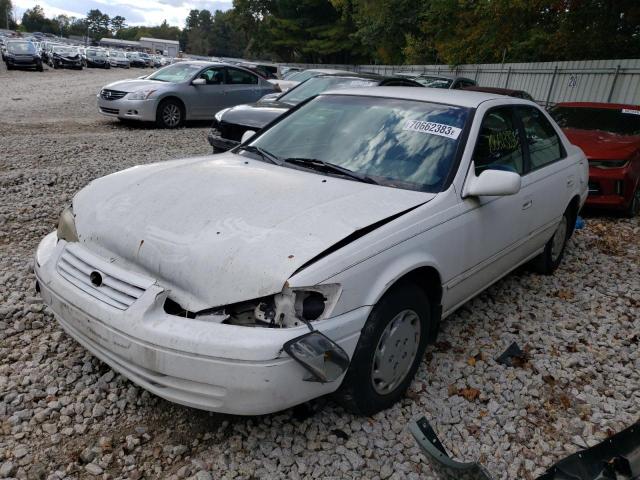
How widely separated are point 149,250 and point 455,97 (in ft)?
7.88

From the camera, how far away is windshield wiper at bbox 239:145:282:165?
11.5ft

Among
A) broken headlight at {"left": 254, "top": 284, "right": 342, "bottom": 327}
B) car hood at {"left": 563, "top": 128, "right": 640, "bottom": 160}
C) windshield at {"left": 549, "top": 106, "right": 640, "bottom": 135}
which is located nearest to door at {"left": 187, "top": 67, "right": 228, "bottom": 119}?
windshield at {"left": 549, "top": 106, "right": 640, "bottom": 135}

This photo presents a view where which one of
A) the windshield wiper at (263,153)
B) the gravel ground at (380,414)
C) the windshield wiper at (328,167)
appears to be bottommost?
the gravel ground at (380,414)

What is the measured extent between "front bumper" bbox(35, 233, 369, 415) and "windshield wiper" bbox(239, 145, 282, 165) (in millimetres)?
1414

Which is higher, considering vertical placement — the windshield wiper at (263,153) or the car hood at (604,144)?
the windshield wiper at (263,153)

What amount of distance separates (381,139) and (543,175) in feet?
5.06

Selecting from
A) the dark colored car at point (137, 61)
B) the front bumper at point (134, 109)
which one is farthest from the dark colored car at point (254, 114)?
the dark colored car at point (137, 61)

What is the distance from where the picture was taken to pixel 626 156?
666 centimetres

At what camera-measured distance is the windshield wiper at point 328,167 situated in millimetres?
3121

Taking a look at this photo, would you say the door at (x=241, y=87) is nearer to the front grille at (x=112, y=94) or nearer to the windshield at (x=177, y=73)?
the windshield at (x=177, y=73)

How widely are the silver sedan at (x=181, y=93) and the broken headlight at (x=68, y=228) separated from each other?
8.80 m

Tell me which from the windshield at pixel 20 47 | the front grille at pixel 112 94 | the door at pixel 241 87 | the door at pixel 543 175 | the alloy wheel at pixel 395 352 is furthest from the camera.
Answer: the windshield at pixel 20 47

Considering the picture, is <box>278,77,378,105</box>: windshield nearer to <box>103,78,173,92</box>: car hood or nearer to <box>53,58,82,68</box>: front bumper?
<box>103,78,173,92</box>: car hood

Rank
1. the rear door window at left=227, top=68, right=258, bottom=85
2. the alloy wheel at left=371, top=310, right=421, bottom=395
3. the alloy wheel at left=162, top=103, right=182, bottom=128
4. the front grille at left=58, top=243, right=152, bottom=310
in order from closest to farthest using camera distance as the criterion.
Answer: the front grille at left=58, top=243, right=152, bottom=310, the alloy wheel at left=371, top=310, right=421, bottom=395, the alloy wheel at left=162, top=103, right=182, bottom=128, the rear door window at left=227, top=68, right=258, bottom=85
